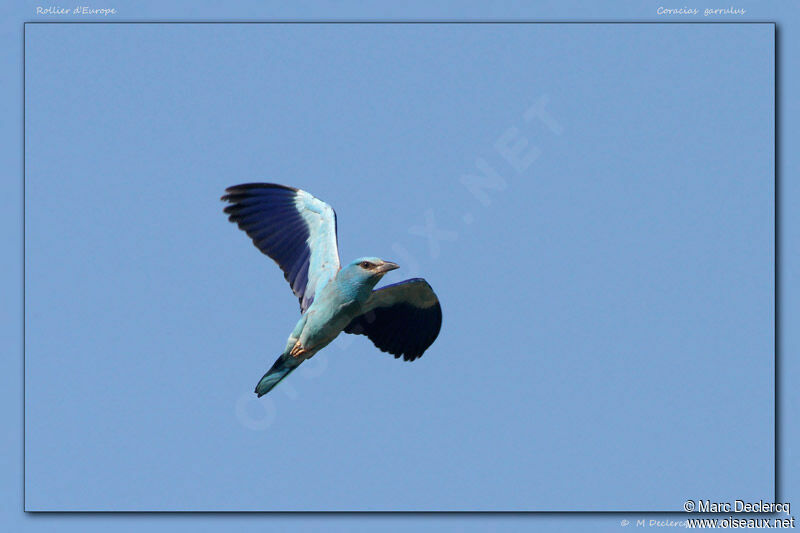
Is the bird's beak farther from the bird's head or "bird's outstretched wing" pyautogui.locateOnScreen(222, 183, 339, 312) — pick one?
"bird's outstretched wing" pyautogui.locateOnScreen(222, 183, 339, 312)

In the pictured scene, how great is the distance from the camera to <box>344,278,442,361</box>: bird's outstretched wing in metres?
14.0

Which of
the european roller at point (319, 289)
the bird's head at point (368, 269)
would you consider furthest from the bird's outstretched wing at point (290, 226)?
the bird's head at point (368, 269)

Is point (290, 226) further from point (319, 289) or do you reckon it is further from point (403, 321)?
point (403, 321)

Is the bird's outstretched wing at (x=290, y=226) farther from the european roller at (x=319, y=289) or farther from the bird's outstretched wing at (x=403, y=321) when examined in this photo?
the bird's outstretched wing at (x=403, y=321)

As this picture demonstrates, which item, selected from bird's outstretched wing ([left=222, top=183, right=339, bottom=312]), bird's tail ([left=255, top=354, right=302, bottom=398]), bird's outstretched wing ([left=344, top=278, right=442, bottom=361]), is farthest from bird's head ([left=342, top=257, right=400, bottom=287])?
bird's tail ([left=255, top=354, right=302, bottom=398])

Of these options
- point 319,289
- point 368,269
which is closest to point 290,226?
point 319,289

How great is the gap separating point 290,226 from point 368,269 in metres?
1.23

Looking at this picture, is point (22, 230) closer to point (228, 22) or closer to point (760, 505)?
point (228, 22)

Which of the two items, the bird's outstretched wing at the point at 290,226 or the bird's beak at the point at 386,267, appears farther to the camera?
the bird's outstretched wing at the point at 290,226

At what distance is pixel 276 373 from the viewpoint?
13.4 meters

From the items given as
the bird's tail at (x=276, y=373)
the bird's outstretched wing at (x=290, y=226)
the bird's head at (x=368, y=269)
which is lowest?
the bird's tail at (x=276, y=373)

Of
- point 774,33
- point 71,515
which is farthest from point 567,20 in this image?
point 71,515

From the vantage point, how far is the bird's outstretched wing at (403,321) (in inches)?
551

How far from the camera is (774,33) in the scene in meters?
13.4
